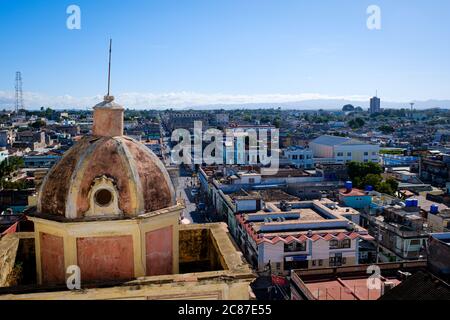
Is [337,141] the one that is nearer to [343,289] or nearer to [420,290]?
[343,289]

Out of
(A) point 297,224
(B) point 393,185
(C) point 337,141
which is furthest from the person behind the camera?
(C) point 337,141

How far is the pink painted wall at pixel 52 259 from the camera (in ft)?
24.9

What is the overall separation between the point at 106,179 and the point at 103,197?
33 cm

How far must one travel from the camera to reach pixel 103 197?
7.53 meters

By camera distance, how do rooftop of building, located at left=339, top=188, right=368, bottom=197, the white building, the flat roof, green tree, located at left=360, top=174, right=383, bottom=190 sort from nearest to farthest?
the flat roof, rooftop of building, located at left=339, top=188, right=368, bottom=197, green tree, located at left=360, top=174, right=383, bottom=190, the white building

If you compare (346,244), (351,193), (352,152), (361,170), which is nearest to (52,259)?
(346,244)

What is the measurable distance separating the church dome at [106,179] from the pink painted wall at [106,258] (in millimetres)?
471

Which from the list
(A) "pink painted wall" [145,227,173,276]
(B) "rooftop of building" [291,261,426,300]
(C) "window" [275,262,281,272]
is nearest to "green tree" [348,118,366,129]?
(C) "window" [275,262,281,272]

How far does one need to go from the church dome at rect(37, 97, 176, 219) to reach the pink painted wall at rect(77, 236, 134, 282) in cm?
47

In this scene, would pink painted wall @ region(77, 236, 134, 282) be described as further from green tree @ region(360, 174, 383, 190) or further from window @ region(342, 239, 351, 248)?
green tree @ region(360, 174, 383, 190)

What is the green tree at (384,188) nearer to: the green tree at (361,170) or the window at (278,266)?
the green tree at (361,170)

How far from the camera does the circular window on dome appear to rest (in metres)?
7.49

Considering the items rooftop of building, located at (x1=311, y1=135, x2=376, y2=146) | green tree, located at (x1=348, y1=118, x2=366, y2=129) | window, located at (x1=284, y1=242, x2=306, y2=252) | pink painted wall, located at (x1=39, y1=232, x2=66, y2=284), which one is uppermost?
green tree, located at (x1=348, y1=118, x2=366, y2=129)
